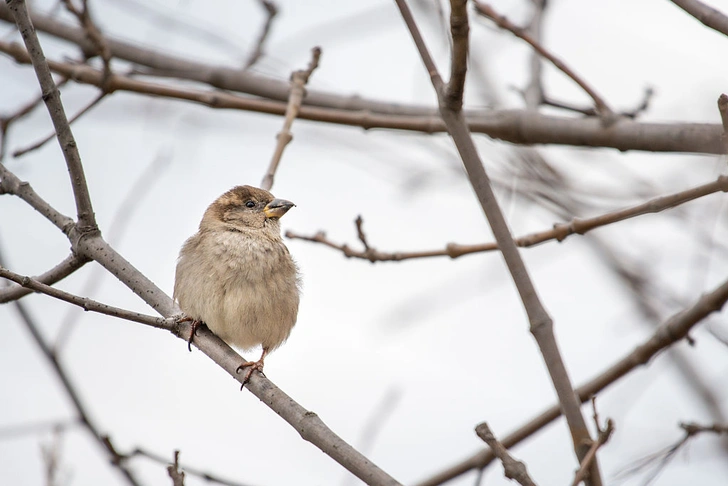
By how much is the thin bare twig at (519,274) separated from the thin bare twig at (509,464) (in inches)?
7.3

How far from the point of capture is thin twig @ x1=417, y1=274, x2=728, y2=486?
3.14m

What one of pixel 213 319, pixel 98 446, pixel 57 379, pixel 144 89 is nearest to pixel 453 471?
pixel 213 319

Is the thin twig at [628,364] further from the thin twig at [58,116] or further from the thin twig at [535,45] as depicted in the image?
the thin twig at [58,116]

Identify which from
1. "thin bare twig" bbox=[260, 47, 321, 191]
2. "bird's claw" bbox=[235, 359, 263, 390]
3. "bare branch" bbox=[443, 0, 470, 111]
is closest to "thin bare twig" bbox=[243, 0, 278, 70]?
"thin bare twig" bbox=[260, 47, 321, 191]

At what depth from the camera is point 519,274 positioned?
7.23ft

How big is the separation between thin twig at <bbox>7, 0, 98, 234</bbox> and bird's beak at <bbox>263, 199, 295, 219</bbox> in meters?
1.65

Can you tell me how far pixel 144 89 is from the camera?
13.3 ft

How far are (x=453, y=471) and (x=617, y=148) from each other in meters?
1.72

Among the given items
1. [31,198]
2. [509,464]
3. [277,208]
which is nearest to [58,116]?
[31,198]

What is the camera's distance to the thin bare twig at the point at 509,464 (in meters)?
1.95

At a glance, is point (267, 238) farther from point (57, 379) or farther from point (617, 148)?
point (617, 148)

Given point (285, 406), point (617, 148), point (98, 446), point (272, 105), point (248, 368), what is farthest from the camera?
point (272, 105)

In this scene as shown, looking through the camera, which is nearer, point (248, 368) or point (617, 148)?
point (248, 368)

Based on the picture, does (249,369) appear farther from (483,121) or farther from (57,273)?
(483,121)
